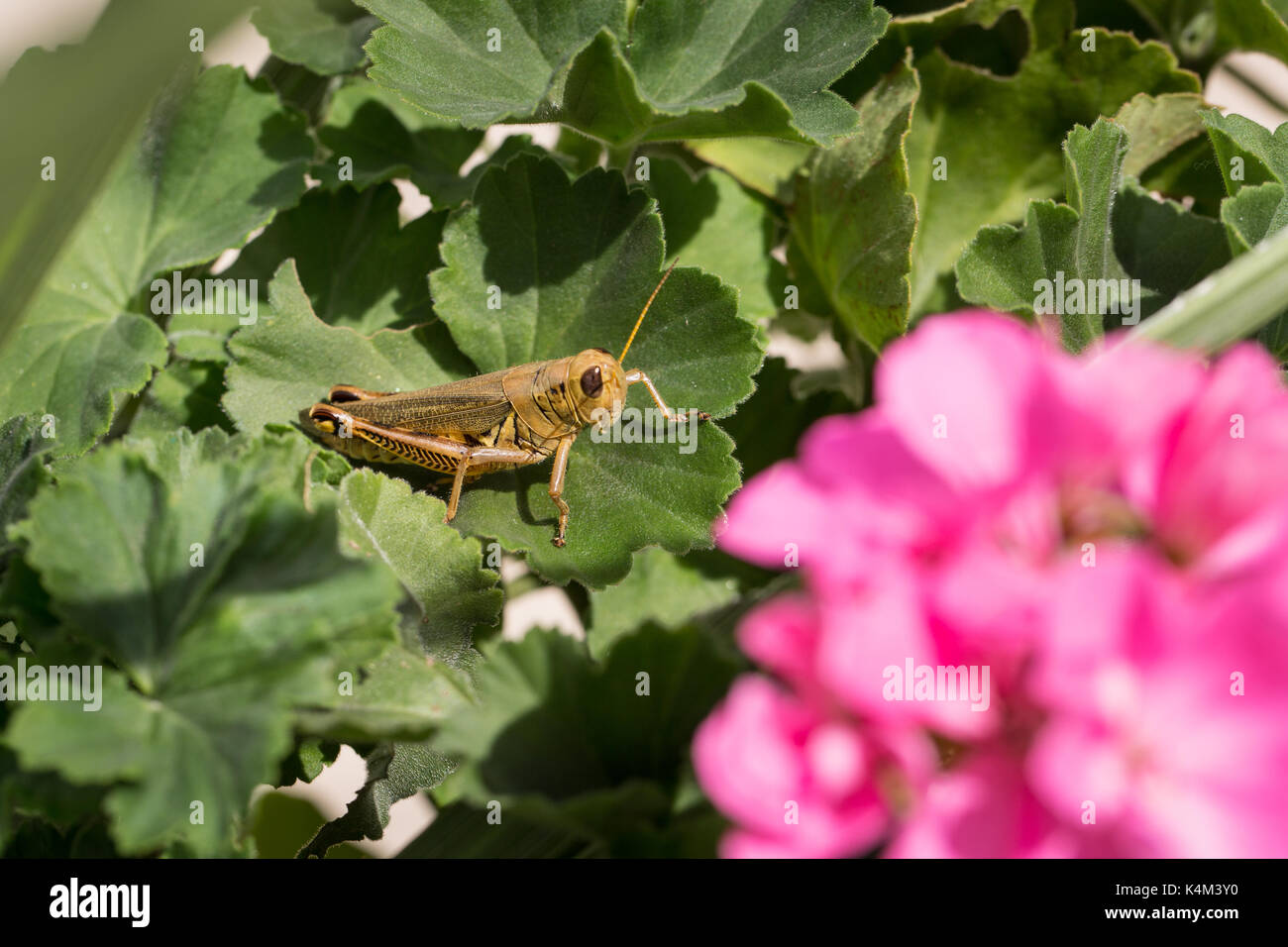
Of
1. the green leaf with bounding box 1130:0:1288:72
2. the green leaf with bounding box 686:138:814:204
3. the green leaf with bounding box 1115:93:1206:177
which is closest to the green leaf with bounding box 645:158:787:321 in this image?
the green leaf with bounding box 686:138:814:204

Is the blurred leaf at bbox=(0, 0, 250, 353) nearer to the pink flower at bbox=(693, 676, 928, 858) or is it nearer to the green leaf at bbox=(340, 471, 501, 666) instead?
the green leaf at bbox=(340, 471, 501, 666)

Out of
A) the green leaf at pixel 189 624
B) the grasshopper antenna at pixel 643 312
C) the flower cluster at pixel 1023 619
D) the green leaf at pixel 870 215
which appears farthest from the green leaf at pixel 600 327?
the flower cluster at pixel 1023 619

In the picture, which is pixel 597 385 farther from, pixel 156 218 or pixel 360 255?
pixel 156 218

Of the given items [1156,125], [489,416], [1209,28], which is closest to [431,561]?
[489,416]

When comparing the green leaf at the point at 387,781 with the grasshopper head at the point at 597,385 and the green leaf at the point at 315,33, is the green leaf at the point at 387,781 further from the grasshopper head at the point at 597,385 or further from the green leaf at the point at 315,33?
the green leaf at the point at 315,33

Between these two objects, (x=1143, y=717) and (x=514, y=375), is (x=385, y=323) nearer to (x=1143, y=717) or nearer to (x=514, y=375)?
(x=514, y=375)

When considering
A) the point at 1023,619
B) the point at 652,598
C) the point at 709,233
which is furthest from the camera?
the point at 709,233

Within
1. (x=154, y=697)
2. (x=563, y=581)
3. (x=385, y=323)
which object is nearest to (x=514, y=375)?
(x=385, y=323)
